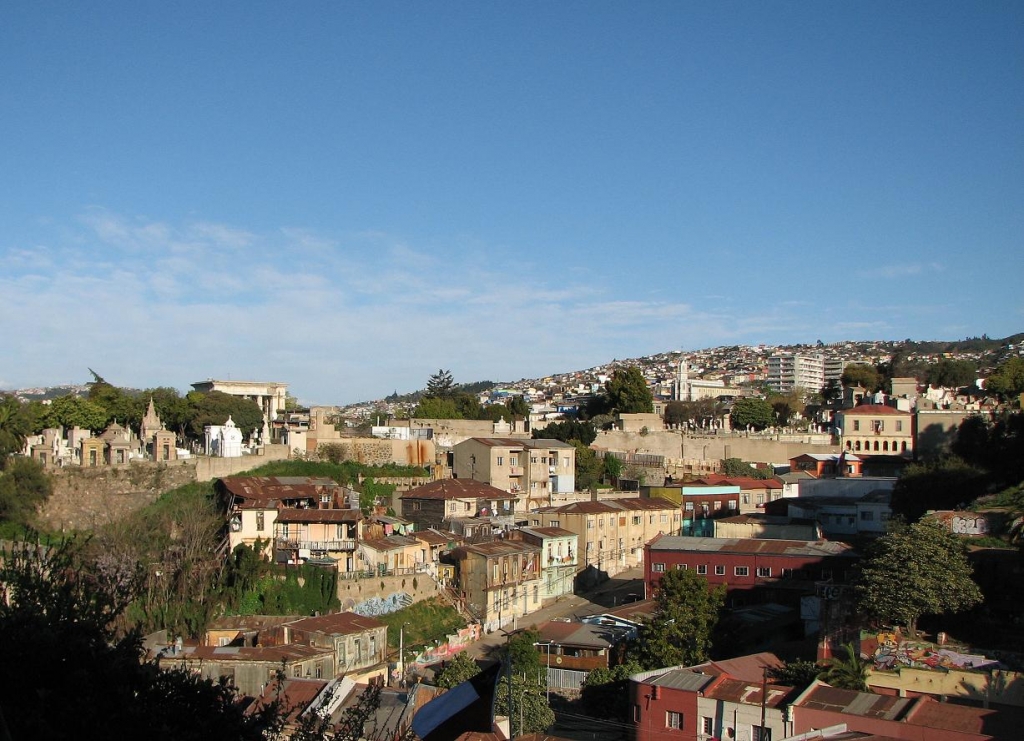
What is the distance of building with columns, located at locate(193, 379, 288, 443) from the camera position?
5697 centimetres

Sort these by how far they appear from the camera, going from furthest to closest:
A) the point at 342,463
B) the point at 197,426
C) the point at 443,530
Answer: the point at 197,426
the point at 342,463
the point at 443,530

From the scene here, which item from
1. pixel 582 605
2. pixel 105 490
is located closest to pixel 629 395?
pixel 582 605

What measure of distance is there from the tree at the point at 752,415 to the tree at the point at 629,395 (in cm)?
534

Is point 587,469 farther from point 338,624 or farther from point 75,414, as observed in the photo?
point 338,624

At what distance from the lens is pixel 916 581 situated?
20547 millimetres

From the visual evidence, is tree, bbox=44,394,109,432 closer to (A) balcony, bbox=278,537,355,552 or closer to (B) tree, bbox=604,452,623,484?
(A) balcony, bbox=278,537,355,552

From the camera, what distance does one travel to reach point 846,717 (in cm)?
1636

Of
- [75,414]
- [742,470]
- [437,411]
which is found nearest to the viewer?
[75,414]

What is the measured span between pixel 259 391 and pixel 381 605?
33420 millimetres

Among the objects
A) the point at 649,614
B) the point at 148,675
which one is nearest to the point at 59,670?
the point at 148,675

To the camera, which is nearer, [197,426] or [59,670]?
[59,670]

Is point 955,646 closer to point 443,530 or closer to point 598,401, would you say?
point 443,530

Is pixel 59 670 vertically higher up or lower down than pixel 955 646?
higher up

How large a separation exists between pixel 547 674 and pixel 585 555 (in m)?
11.6
